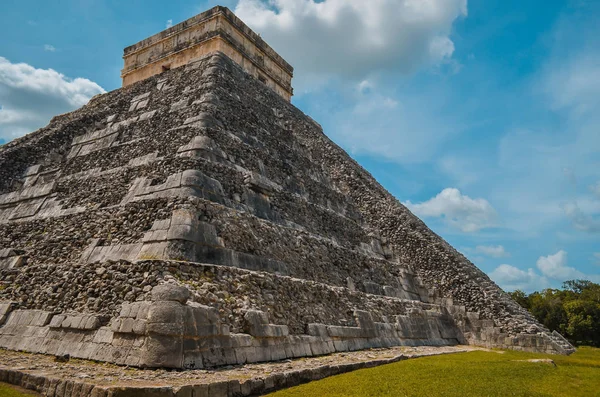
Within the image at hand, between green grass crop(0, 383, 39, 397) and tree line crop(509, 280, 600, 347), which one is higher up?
tree line crop(509, 280, 600, 347)

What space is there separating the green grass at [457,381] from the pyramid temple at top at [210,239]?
1.25 m

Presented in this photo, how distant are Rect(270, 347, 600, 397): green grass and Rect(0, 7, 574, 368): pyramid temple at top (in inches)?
49.2

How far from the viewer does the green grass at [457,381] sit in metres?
5.43

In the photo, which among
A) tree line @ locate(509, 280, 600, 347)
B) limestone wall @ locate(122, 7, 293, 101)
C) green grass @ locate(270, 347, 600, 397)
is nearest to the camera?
green grass @ locate(270, 347, 600, 397)

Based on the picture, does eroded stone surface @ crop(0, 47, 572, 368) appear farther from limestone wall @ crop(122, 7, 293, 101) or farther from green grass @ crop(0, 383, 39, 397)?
limestone wall @ crop(122, 7, 293, 101)

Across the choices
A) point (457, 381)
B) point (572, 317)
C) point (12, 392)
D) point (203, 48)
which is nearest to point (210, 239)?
point (12, 392)

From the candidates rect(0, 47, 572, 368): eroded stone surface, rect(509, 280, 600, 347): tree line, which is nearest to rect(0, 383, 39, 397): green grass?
rect(0, 47, 572, 368): eroded stone surface

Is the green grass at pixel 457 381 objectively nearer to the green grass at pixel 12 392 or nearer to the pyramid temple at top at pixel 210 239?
the pyramid temple at top at pixel 210 239

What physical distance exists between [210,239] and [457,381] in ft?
14.3

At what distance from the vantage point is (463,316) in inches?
525

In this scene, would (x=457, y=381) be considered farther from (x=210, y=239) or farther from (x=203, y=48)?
(x=203, y=48)

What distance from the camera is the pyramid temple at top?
6.19 m

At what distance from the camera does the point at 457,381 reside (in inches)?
245

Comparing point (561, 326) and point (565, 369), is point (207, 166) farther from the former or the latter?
point (561, 326)
